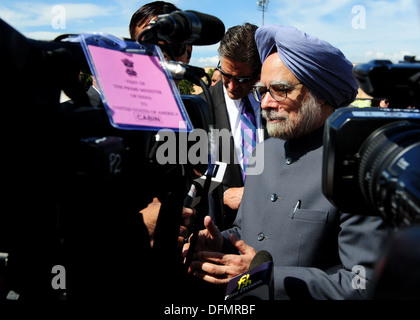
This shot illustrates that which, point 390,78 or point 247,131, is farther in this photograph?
point 247,131

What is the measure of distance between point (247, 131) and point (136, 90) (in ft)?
6.31

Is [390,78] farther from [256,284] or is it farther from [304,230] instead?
[304,230]

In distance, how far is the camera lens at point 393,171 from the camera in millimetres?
705

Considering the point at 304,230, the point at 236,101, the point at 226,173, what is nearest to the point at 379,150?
the point at 304,230

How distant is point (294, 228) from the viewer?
1611mm

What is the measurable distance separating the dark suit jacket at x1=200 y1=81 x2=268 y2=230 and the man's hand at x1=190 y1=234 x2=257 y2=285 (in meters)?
0.96

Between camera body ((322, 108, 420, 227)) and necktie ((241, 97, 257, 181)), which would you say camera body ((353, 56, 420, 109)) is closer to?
camera body ((322, 108, 420, 227))

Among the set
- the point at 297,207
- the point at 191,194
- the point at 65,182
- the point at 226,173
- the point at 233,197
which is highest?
the point at 65,182

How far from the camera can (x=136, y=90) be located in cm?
91

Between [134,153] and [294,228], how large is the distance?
0.90 m

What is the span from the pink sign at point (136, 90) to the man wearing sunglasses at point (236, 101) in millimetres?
1681

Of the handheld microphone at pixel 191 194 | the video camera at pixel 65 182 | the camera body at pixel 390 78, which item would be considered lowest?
the handheld microphone at pixel 191 194

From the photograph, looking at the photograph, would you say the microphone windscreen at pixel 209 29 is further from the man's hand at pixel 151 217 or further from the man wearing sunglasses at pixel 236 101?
the man wearing sunglasses at pixel 236 101

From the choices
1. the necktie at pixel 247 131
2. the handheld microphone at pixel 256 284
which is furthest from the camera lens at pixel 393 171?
the necktie at pixel 247 131
